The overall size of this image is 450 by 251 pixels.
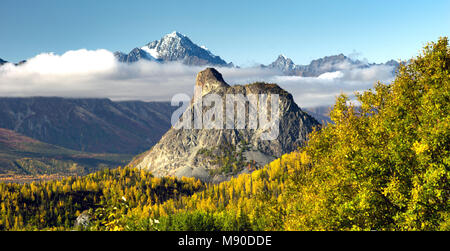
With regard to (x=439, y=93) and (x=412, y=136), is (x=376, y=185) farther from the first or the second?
(x=439, y=93)

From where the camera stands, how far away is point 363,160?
27.2 m

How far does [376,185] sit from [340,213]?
333cm

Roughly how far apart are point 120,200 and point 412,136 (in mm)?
21881

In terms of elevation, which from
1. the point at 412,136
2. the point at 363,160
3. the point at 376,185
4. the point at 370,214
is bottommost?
the point at 370,214

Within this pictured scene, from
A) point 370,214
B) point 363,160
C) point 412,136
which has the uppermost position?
point 412,136

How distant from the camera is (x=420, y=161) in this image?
25.0 metres

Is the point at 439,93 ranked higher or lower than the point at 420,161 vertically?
higher
